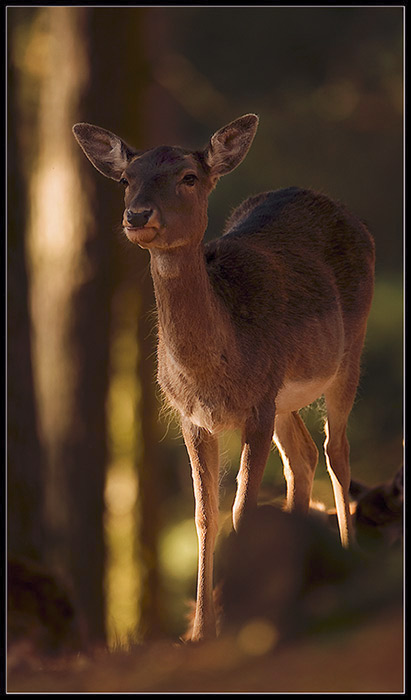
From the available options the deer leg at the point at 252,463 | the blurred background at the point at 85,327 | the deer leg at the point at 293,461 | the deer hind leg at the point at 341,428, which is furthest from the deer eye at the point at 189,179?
the blurred background at the point at 85,327

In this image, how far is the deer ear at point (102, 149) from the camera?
194 inches

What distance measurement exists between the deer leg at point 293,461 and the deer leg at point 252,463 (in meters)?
1.32

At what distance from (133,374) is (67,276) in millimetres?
1114

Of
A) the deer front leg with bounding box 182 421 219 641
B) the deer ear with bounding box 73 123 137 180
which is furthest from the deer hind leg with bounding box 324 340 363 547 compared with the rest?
the deer ear with bounding box 73 123 137 180

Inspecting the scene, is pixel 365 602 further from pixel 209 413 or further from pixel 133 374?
pixel 133 374

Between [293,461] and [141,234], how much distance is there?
103 inches

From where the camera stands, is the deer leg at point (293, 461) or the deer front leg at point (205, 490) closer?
the deer front leg at point (205, 490)

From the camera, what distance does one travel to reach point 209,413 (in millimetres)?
4934

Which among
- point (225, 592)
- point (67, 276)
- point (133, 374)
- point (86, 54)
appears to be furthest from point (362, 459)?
point (225, 592)

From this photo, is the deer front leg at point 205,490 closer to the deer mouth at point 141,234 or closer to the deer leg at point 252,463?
the deer leg at point 252,463

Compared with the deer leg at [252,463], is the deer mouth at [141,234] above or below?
above

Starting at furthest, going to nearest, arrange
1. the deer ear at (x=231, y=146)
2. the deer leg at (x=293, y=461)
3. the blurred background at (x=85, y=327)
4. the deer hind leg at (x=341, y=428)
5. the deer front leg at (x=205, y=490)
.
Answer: the blurred background at (x=85, y=327)
the deer leg at (x=293, y=461)
the deer hind leg at (x=341, y=428)
the deer front leg at (x=205, y=490)
the deer ear at (x=231, y=146)

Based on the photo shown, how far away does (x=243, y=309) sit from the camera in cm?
516

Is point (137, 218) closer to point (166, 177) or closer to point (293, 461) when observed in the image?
point (166, 177)
